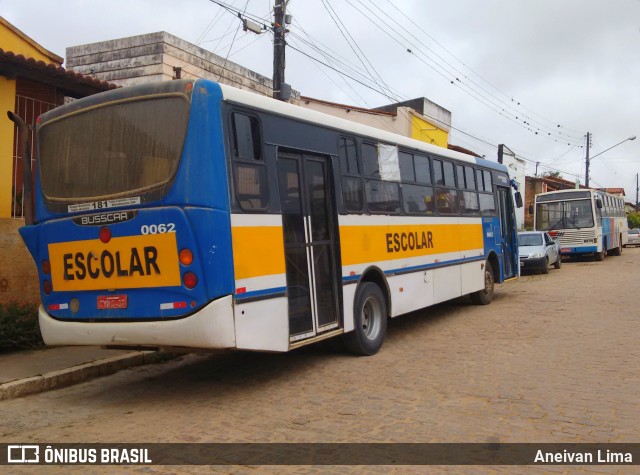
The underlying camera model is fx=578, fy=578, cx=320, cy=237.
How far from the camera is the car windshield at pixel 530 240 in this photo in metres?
21.2

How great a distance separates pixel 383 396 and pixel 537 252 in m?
16.2

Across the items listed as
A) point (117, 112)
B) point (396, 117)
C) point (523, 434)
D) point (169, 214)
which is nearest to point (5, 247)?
point (117, 112)

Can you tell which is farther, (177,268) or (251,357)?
(251,357)

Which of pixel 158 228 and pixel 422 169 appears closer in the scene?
pixel 158 228

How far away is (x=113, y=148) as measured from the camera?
5766mm

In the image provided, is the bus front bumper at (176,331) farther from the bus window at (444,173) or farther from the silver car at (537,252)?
the silver car at (537,252)

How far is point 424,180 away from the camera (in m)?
9.70

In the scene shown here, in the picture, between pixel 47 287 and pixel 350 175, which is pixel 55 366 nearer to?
pixel 47 287

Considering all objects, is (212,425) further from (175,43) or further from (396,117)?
(396,117)

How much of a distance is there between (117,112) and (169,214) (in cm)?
131

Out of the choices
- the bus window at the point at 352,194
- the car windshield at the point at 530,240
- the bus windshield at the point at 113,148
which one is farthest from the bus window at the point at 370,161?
the car windshield at the point at 530,240

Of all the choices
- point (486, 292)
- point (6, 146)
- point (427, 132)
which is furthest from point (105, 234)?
point (427, 132)

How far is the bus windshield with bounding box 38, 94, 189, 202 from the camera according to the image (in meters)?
5.48

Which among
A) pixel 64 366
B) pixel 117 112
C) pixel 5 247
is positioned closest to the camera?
pixel 117 112
